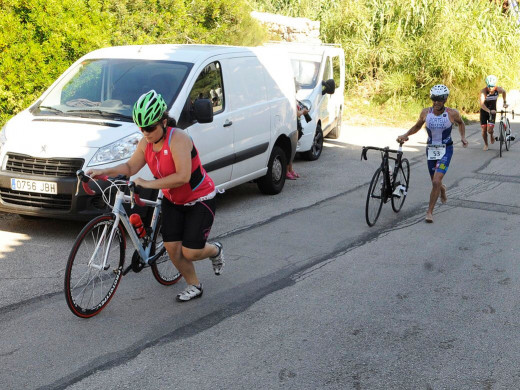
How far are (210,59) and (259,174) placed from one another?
189cm

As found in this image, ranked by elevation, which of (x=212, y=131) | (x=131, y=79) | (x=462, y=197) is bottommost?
(x=462, y=197)

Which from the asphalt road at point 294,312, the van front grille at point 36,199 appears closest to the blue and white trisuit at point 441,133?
the asphalt road at point 294,312

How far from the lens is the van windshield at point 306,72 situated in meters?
13.9

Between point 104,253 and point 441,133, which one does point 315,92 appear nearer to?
point 441,133

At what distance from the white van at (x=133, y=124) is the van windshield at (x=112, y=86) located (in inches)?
0.5

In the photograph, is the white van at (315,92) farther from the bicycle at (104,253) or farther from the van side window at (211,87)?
the bicycle at (104,253)

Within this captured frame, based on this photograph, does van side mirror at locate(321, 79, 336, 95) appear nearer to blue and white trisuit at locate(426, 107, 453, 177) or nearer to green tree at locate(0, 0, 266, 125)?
green tree at locate(0, 0, 266, 125)

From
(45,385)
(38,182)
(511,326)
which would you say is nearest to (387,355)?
(511,326)

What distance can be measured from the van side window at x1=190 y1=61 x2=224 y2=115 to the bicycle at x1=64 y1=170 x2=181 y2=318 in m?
2.88

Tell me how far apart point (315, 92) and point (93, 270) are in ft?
29.6

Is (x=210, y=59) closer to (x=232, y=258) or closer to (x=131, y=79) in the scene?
(x=131, y=79)

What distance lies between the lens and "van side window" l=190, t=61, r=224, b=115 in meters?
8.40

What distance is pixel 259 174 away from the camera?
9.87 m

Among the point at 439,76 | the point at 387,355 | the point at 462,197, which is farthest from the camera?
the point at 439,76
